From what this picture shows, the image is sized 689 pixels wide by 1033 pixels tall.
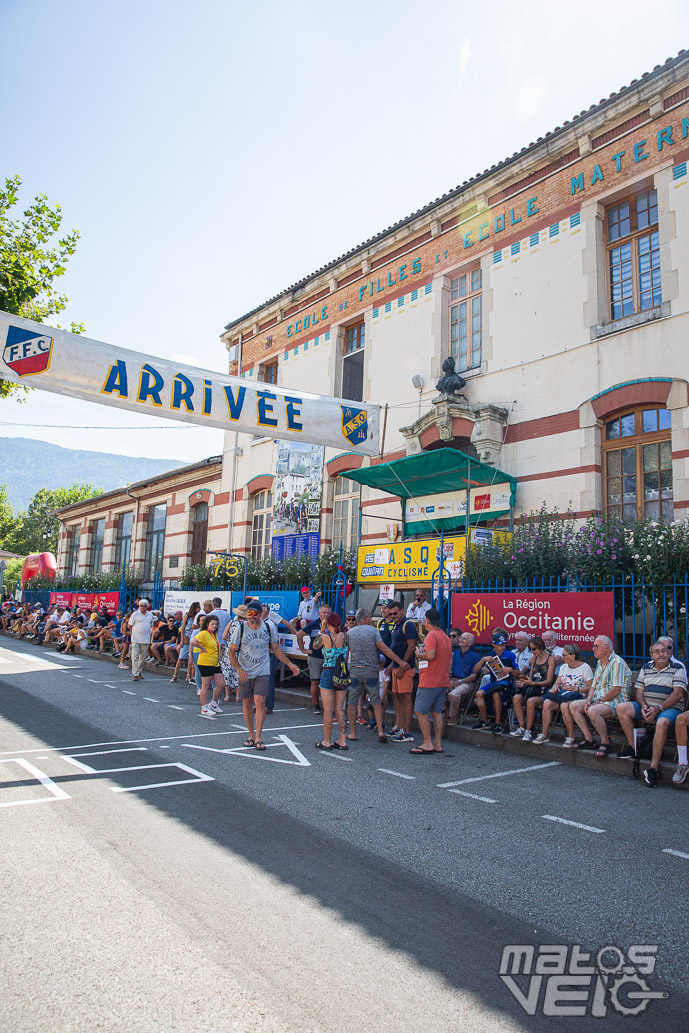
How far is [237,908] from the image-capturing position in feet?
12.0

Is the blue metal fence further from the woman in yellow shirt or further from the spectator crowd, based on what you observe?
the woman in yellow shirt

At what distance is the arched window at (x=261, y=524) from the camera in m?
19.8

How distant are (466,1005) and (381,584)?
34.6 ft

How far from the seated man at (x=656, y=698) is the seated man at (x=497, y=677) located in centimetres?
184

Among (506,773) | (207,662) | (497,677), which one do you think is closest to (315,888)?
(506,773)

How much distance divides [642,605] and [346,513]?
9.31 m

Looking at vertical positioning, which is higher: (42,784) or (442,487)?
(442,487)

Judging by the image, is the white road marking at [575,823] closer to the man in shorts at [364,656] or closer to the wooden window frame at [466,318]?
the man in shorts at [364,656]

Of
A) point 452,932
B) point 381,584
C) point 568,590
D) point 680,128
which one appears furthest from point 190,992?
point 680,128

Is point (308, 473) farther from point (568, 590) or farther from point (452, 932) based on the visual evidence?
point (452, 932)

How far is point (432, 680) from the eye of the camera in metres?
8.23

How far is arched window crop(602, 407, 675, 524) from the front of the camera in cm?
1120

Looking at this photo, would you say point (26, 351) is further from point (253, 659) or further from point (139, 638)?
point (139, 638)

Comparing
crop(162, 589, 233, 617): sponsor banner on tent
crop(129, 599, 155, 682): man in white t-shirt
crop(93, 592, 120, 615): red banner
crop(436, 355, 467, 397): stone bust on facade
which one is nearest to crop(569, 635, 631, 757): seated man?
crop(436, 355, 467, 397): stone bust on facade
